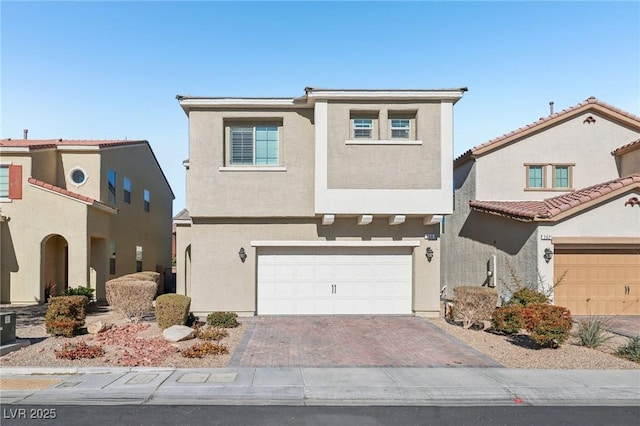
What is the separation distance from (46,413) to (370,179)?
1033 centimetres

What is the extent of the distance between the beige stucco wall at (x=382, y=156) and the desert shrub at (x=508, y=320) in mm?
4415

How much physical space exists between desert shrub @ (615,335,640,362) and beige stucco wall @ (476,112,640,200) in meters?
8.79

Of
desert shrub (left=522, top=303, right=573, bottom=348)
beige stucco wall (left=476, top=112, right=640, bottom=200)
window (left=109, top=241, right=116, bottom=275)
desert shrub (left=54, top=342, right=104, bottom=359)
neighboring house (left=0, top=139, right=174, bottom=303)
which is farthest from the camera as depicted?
window (left=109, top=241, right=116, bottom=275)

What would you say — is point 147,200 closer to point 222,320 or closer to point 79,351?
point 222,320

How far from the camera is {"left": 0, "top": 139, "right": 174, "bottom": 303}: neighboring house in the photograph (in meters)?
17.3

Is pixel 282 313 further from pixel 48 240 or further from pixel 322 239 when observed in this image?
pixel 48 240

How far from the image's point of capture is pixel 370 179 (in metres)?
14.2

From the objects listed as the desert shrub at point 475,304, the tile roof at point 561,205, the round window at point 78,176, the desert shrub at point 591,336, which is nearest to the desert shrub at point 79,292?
the round window at point 78,176

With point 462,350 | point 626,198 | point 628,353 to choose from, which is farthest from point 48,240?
point 626,198

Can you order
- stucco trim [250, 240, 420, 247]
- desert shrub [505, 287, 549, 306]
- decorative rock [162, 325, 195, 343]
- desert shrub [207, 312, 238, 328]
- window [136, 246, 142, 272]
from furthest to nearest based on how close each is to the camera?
window [136, 246, 142, 272], stucco trim [250, 240, 420, 247], desert shrub [505, 287, 549, 306], desert shrub [207, 312, 238, 328], decorative rock [162, 325, 195, 343]

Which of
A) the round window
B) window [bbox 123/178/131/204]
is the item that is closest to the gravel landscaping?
the round window

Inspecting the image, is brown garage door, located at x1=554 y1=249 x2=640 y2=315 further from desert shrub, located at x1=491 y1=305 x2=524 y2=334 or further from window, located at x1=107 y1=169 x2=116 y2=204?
window, located at x1=107 y1=169 x2=116 y2=204

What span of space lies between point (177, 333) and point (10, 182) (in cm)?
1175

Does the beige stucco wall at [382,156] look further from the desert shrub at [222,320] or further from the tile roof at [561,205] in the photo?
the desert shrub at [222,320]
